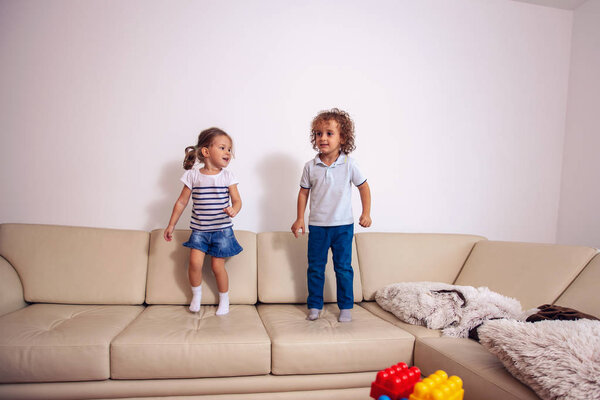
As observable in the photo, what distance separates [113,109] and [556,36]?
3.38 meters

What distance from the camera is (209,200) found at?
1812 millimetres

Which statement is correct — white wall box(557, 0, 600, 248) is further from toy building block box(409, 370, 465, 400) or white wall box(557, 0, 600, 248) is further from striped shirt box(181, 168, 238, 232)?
striped shirt box(181, 168, 238, 232)

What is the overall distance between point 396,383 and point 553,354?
1.72 feet

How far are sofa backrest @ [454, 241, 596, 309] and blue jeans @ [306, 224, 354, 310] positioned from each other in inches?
29.7

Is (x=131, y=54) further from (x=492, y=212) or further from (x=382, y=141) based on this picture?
(x=492, y=212)

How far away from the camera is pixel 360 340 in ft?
4.80

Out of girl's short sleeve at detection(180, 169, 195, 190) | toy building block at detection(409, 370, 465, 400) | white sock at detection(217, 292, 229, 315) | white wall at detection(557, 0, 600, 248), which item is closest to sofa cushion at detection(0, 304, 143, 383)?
white sock at detection(217, 292, 229, 315)

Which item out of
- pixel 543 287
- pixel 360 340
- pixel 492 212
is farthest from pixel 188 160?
pixel 492 212

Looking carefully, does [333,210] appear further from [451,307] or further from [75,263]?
[75,263]

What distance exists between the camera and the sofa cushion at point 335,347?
141 cm

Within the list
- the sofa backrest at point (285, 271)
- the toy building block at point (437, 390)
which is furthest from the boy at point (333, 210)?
the toy building block at point (437, 390)

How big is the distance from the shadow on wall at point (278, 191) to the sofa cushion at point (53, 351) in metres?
1.16

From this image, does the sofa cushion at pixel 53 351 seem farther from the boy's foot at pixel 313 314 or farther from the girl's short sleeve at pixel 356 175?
the girl's short sleeve at pixel 356 175

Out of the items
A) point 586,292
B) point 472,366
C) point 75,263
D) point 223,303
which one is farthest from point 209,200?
point 586,292
